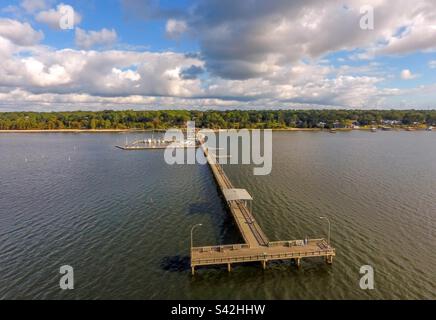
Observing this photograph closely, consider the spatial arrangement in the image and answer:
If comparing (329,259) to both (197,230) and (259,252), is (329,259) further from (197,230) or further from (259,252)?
(197,230)

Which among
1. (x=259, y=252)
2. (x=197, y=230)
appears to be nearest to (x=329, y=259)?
(x=259, y=252)

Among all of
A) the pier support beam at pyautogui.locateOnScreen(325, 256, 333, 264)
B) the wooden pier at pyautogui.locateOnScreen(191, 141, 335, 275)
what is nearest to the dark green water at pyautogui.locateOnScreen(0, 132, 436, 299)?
the pier support beam at pyautogui.locateOnScreen(325, 256, 333, 264)

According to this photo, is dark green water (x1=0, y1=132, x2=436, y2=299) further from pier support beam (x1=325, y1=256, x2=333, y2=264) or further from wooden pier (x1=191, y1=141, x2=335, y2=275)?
wooden pier (x1=191, y1=141, x2=335, y2=275)

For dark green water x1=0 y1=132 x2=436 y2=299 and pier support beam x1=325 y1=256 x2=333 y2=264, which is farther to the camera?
pier support beam x1=325 y1=256 x2=333 y2=264

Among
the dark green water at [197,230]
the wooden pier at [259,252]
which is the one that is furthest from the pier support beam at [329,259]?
the dark green water at [197,230]

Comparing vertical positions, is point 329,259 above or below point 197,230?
below

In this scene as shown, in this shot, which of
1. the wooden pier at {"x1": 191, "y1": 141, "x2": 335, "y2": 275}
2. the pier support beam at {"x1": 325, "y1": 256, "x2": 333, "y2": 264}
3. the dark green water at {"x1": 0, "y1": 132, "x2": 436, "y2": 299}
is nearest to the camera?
the dark green water at {"x1": 0, "y1": 132, "x2": 436, "y2": 299}
